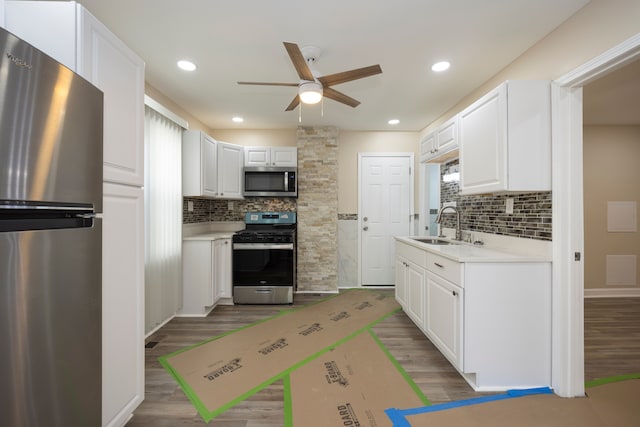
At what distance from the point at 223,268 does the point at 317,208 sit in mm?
1557

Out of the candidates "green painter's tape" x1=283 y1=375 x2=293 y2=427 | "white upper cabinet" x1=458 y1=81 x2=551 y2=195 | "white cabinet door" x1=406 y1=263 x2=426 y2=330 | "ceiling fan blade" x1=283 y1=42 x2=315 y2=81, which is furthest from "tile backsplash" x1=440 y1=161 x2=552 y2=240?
"green painter's tape" x1=283 y1=375 x2=293 y2=427

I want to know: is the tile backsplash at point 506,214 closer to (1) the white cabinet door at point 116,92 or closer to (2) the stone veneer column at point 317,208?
(2) the stone veneer column at point 317,208

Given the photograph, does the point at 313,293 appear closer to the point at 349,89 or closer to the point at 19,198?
the point at 349,89

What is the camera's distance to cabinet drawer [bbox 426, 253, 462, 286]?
193 centimetres

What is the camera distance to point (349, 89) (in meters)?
2.88

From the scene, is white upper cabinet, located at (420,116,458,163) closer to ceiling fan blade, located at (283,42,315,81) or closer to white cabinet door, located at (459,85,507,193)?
white cabinet door, located at (459,85,507,193)

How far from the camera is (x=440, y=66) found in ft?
7.97

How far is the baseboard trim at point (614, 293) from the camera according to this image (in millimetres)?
3921

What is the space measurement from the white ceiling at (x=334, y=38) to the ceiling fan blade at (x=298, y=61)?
0.95 feet

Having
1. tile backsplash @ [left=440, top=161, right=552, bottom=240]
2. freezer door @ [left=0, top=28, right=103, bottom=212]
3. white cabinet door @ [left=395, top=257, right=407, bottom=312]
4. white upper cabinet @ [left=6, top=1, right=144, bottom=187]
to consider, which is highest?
white upper cabinet @ [left=6, top=1, right=144, bottom=187]

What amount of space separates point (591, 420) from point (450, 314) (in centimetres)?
86

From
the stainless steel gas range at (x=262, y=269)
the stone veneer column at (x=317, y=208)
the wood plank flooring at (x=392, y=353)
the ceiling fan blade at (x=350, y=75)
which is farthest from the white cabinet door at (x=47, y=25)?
the stone veneer column at (x=317, y=208)

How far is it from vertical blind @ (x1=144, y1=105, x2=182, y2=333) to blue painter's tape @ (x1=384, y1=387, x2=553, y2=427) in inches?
90.7

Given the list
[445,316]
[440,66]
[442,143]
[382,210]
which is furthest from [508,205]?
[382,210]
